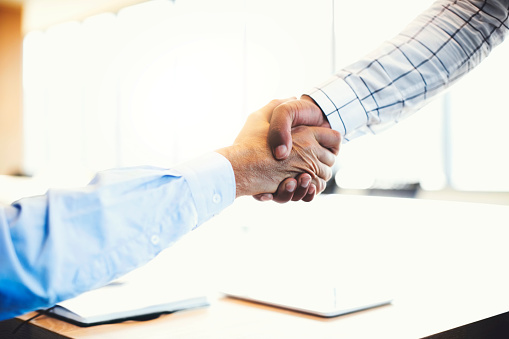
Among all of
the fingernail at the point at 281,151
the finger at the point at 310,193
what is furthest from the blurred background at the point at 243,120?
the fingernail at the point at 281,151

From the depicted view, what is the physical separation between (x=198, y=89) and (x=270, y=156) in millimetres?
5966

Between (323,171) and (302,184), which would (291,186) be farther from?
(323,171)

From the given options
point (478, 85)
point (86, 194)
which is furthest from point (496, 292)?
point (478, 85)

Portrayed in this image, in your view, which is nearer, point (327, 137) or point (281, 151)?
point (281, 151)

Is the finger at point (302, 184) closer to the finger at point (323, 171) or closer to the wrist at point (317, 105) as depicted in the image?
the finger at point (323, 171)

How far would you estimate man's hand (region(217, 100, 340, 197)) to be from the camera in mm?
1048

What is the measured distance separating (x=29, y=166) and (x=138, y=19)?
11.3 feet

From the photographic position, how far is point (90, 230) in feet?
2.31

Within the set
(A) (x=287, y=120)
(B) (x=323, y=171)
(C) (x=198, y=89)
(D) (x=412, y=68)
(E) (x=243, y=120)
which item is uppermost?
(C) (x=198, y=89)

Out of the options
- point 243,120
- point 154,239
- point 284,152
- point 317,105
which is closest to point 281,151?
point 284,152

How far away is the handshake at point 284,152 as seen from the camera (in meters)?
1.06

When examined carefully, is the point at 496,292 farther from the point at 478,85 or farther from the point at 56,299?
the point at 478,85

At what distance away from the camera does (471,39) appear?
1305 millimetres

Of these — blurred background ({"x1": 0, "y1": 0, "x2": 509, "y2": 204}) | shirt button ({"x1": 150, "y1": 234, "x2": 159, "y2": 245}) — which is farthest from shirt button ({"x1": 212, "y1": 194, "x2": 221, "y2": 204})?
blurred background ({"x1": 0, "y1": 0, "x2": 509, "y2": 204})
